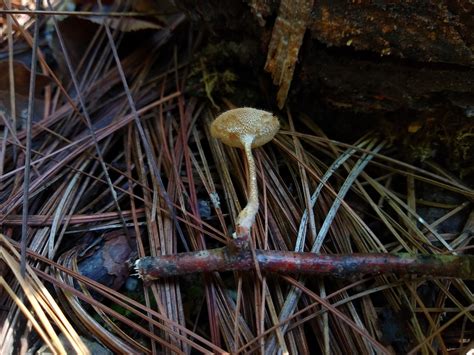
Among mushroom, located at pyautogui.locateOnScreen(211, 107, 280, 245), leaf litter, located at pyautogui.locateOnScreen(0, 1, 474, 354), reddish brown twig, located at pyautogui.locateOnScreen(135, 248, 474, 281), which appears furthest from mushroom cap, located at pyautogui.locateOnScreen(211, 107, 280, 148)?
reddish brown twig, located at pyautogui.locateOnScreen(135, 248, 474, 281)

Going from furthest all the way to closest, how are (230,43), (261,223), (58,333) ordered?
(230,43), (261,223), (58,333)

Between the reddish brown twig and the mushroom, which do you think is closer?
the reddish brown twig

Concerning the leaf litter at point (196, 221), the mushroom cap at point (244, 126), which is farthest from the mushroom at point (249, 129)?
the leaf litter at point (196, 221)

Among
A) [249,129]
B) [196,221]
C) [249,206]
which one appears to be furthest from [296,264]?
[249,129]

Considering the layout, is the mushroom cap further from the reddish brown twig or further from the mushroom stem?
the reddish brown twig

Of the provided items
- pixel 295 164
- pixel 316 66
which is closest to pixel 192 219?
pixel 295 164

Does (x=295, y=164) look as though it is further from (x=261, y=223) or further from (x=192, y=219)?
(x=192, y=219)

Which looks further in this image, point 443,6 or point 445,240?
point 445,240
